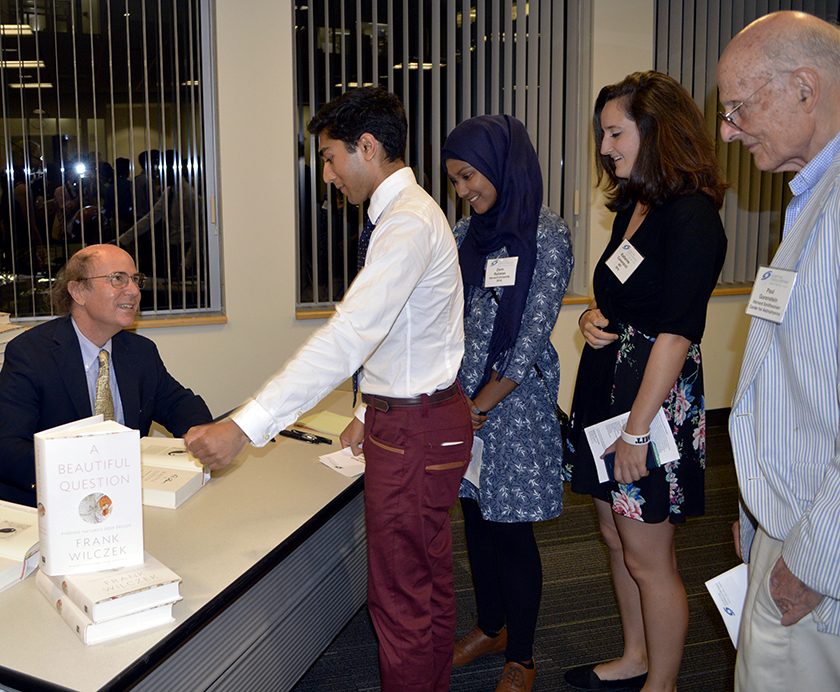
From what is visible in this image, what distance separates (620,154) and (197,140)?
9.93 feet

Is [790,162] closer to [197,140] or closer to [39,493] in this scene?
[39,493]

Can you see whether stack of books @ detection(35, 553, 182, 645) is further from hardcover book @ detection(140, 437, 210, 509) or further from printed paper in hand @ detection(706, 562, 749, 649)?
printed paper in hand @ detection(706, 562, 749, 649)

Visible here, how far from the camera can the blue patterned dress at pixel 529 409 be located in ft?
6.63

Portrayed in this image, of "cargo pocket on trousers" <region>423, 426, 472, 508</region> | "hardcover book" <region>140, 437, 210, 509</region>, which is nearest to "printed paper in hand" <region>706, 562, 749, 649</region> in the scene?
"cargo pocket on trousers" <region>423, 426, 472, 508</region>

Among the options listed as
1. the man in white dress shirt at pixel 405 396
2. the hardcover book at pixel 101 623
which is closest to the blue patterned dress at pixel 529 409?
the man in white dress shirt at pixel 405 396

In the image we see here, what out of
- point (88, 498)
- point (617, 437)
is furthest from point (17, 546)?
point (617, 437)

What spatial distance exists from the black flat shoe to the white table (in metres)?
0.78

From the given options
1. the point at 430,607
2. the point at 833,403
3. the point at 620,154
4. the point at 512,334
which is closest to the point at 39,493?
the point at 430,607

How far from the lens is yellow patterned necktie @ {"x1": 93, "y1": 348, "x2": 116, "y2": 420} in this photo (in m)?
2.17

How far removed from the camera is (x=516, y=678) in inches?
82.6

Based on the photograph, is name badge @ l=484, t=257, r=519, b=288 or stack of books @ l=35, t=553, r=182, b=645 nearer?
stack of books @ l=35, t=553, r=182, b=645

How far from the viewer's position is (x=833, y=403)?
1.05 m

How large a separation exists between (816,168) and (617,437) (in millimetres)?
889

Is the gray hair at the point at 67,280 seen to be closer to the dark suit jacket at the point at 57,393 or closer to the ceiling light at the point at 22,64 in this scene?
the dark suit jacket at the point at 57,393
